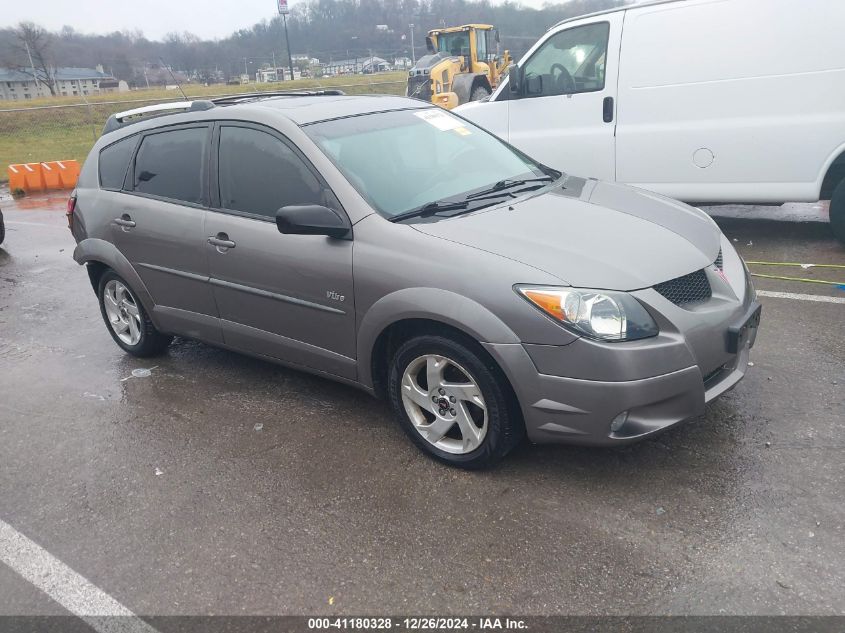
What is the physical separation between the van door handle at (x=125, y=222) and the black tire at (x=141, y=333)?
1.35ft

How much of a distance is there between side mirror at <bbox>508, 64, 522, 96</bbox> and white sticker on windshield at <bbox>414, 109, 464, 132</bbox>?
2839 millimetres

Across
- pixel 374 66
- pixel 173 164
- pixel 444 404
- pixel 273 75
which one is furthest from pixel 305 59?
pixel 444 404

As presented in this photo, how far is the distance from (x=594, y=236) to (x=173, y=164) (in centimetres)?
270

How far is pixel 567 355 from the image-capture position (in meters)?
2.90

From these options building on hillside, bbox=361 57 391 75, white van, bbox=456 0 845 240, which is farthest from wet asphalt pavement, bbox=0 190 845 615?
building on hillside, bbox=361 57 391 75

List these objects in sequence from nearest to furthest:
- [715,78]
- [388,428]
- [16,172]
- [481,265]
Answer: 1. [481,265]
2. [388,428]
3. [715,78]
4. [16,172]

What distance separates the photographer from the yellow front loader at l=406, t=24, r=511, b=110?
68.9 ft

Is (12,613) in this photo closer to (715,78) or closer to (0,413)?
(0,413)

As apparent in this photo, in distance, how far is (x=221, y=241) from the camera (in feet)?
13.3

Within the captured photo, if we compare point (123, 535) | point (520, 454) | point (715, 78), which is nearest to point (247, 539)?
point (123, 535)

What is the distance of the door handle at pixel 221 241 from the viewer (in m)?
4.02

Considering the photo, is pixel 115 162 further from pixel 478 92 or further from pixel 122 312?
pixel 478 92

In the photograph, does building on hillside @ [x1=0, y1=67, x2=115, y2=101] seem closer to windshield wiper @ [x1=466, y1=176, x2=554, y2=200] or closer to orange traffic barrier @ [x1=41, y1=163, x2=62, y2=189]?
orange traffic barrier @ [x1=41, y1=163, x2=62, y2=189]

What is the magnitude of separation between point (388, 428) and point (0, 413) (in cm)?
253
